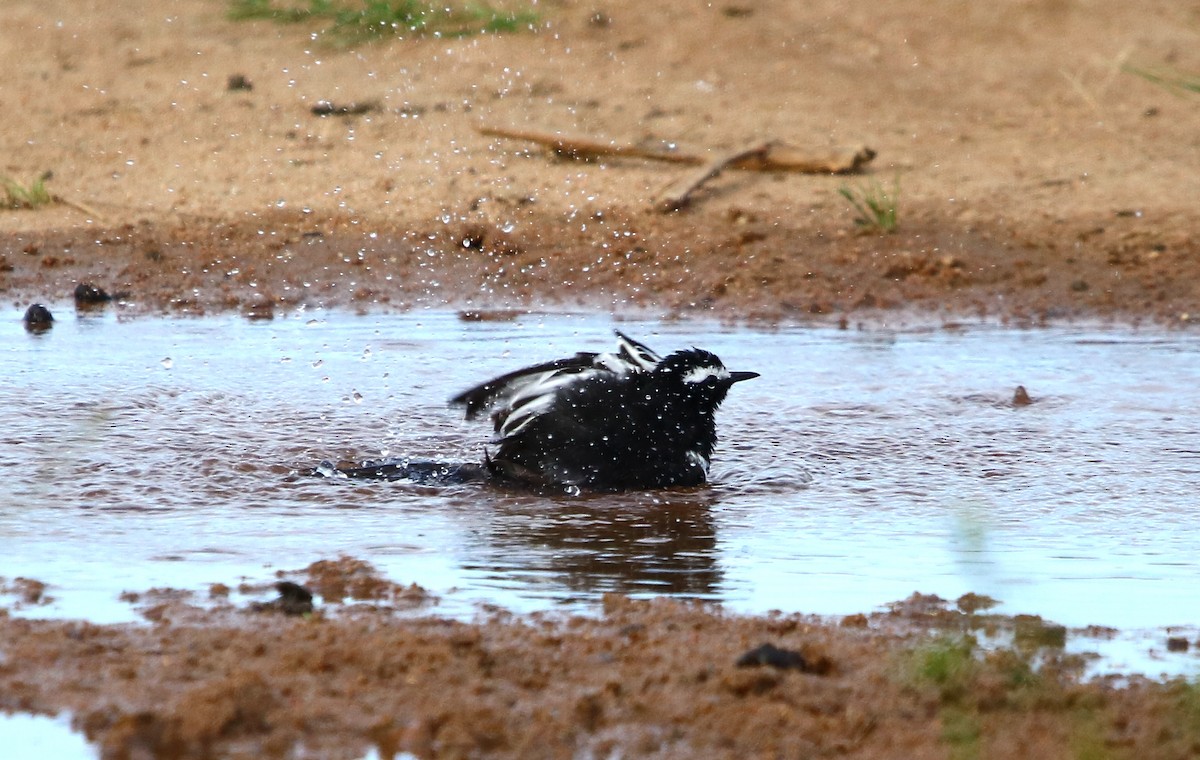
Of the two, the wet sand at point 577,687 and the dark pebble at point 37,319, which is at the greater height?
the dark pebble at point 37,319

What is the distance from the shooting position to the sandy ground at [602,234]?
11.6 feet

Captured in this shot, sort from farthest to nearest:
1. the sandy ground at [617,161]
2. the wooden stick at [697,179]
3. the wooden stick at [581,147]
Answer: the wooden stick at [581,147] < the wooden stick at [697,179] < the sandy ground at [617,161]

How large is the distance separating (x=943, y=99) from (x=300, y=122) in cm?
444

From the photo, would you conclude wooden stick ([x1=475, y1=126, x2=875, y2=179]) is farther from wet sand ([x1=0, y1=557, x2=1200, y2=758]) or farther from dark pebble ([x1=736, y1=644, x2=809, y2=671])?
dark pebble ([x1=736, y1=644, x2=809, y2=671])

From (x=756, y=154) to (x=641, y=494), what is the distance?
5.67m

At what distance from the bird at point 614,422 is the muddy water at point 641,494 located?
0.12 m

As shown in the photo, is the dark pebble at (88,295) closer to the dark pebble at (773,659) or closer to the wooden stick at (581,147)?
the wooden stick at (581,147)

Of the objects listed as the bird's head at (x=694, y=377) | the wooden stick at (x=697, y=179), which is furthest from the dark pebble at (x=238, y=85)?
the bird's head at (x=694, y=377)

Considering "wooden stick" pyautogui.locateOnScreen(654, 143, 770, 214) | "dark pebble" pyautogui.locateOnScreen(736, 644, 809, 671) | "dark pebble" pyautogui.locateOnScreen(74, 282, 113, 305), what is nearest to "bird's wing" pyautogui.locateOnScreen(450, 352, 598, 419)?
"dark pebble" pyautogui.locateOnScreen(736, 644, 809, 671)

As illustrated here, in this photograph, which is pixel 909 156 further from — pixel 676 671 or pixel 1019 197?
pixel 676 671

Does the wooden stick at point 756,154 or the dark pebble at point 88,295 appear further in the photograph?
the wooden stick at point 756,154

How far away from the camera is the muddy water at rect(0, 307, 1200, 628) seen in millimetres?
4793

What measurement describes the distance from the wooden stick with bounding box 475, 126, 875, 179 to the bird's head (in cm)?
522

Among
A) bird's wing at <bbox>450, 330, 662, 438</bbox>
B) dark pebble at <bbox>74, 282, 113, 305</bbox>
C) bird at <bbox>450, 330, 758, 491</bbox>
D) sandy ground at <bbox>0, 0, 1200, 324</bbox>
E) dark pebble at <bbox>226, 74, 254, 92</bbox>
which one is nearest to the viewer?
bird at <bbox>450, 330, 758, 491</bbox>
